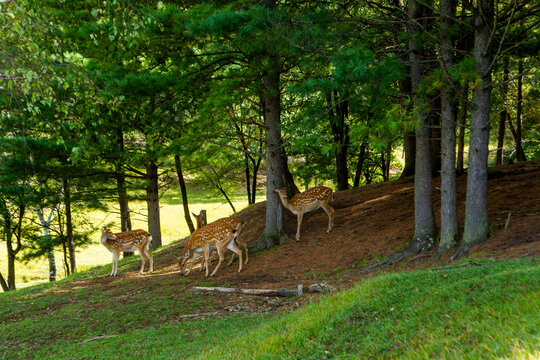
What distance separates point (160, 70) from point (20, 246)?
16.9 m

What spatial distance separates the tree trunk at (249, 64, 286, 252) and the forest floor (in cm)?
47

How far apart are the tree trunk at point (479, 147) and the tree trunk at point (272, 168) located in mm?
5503

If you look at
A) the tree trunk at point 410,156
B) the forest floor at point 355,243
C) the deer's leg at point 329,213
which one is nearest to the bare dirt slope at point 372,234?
the forest floor at point 355,243

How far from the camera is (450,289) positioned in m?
5.58

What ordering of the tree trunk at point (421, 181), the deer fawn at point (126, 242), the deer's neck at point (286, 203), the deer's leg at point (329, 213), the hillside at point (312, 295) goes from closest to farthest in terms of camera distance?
the hillside at point (312, 295)
the tree trunk at point (421, 181)
the deer's leg at point (329, 213)
the deer's neck at point (286, 203)
the deer fawn at point (126, 242)

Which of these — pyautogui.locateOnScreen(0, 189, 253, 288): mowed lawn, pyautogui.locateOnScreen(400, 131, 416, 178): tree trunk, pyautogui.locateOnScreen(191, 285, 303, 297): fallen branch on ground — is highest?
pyautogui.locateOnScreen(400, 131, 416, 178): tree trunk

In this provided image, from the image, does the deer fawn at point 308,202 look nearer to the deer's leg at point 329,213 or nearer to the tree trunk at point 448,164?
the deer's leg at point 329,213

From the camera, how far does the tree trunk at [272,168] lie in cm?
1251

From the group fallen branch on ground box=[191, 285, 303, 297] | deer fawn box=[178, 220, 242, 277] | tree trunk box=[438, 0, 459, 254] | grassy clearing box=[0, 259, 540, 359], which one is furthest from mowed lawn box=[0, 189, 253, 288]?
tree trunk box=[438, 0, 459, 254]

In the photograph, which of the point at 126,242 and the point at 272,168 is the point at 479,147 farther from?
the point at 126,242

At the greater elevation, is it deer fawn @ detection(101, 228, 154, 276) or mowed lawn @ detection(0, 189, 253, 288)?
deer fawn @ detection(101, 228, 154, 276)

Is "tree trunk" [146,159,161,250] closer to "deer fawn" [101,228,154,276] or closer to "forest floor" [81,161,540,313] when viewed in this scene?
"forest floor" [81,161,540,313]

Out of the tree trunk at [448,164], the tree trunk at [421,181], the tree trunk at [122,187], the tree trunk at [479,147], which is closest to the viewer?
the tree trunk at [479,147]

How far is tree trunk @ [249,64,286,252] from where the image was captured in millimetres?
12508
